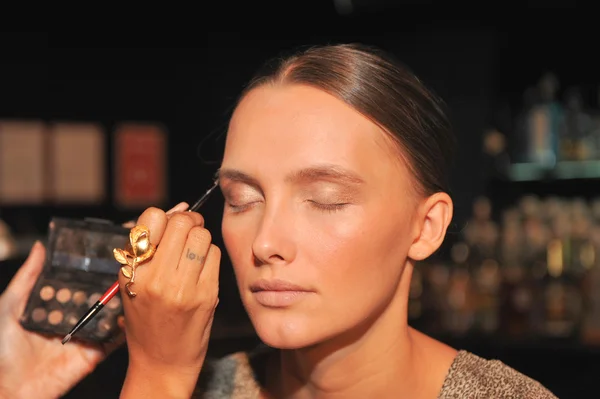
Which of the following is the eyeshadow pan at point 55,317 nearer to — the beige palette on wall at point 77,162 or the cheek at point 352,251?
the cheek at point 352,251

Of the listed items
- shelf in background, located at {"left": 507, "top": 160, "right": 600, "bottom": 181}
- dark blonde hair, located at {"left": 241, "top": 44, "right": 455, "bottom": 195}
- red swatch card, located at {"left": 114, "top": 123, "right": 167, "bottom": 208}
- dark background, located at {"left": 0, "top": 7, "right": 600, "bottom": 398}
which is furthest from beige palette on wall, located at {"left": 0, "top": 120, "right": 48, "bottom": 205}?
dark blonde hair, located at {"left": 241, "top": 44, "right": 455, "bottom": 195}

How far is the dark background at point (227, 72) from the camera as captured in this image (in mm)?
3553

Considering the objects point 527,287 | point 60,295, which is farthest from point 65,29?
point 60,295

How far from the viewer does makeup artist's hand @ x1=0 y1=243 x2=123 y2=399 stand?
1.48 metres

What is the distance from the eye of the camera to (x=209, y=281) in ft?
3.77

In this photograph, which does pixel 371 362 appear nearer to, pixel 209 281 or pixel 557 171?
pixel 209 281

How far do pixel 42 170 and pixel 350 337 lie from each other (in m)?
2.98

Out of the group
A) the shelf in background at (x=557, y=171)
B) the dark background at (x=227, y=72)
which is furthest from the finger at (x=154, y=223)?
the shelf in background at (x=557, y=171)

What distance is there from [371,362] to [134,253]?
0.43 m

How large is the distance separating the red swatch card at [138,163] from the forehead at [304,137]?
296 centimetres

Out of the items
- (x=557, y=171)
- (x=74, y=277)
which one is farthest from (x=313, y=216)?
(x=557, y=171)

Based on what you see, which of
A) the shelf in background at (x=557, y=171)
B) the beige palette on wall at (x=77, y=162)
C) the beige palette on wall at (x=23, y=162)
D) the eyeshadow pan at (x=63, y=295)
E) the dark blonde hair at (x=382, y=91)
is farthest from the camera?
the beige palette on wall at (x=77, y=162)

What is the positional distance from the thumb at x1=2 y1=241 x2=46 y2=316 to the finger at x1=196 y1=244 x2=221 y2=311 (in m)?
0.48

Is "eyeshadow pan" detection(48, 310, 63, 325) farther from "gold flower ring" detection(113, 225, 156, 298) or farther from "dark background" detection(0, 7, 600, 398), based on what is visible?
"dark background" detection(0, 7, 600, 398)
